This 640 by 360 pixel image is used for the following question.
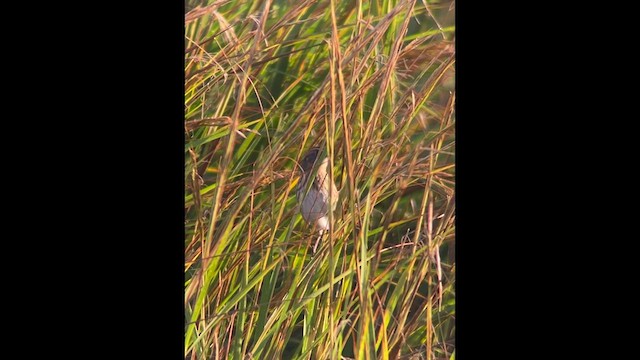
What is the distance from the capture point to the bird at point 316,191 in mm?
3814

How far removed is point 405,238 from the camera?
386 cm

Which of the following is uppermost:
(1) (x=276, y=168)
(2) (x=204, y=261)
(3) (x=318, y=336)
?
(1) (x=276, y=168)

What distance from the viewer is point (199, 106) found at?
3.86 meters

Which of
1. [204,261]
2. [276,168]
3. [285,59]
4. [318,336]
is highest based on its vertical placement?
[285,59]

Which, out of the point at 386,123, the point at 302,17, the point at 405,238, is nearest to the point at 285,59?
the point at 302,17

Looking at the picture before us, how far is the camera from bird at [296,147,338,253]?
3.81 meters

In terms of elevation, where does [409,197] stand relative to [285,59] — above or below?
below

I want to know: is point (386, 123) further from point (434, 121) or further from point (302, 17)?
point (302, 17)

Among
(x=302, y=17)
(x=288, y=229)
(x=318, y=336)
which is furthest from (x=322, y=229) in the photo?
(x=302, y=17)

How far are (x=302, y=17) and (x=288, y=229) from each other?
0.68 metres

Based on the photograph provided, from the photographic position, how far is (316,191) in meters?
3.83

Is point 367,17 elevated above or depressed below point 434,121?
above

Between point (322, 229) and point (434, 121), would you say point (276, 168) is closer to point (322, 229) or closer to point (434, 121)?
point (322, 229)

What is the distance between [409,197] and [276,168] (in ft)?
1.43
